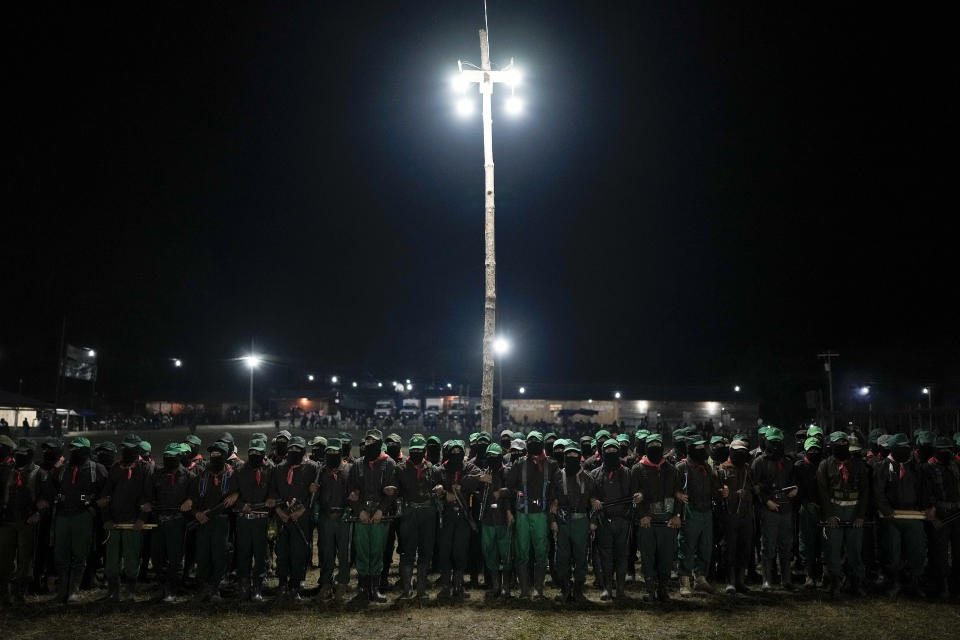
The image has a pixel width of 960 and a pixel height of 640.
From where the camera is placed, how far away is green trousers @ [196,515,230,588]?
8805 mm

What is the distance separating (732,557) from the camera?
364 inches

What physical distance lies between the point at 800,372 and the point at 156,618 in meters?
74.7

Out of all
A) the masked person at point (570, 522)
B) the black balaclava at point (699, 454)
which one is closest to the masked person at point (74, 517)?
the masked person at point (570, 522)

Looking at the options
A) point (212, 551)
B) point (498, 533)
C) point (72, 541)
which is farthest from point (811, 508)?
point (72, 541)

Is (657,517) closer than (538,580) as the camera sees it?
No

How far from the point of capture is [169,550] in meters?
8.84

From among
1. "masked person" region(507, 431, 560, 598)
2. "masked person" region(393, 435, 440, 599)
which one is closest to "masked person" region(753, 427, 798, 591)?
"masked person" region(507, 431, 560, 598)

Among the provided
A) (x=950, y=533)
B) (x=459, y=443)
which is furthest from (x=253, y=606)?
(x=950, y=533)

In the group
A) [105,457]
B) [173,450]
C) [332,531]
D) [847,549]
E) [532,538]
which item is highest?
[173,450]

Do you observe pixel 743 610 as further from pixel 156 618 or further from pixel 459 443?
pixel 156 618

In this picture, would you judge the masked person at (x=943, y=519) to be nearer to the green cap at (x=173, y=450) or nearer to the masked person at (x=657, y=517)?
the masked person at (x=657, y=517)

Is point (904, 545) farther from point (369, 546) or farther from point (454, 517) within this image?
point (369, 546)

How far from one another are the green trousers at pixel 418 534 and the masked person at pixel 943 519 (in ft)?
23.7

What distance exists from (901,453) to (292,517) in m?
9.01
